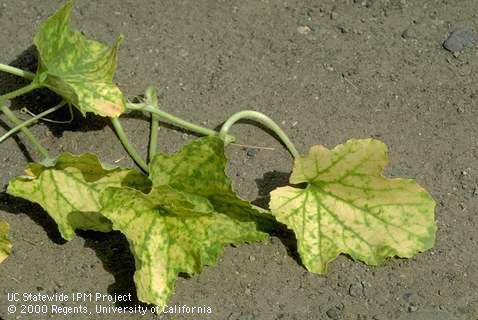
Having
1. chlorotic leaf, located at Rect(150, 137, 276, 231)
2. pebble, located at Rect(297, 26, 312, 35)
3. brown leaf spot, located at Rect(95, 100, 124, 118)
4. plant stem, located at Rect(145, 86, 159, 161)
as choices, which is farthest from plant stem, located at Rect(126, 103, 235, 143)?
pebble, located at Rect(297, 26, 312, 35)

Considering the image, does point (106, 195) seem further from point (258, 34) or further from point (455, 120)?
point (455, 120)

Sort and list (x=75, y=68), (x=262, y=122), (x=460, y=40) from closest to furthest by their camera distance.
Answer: (x=75, y=68) → (x=262, y=122) → (x=460, y=40)

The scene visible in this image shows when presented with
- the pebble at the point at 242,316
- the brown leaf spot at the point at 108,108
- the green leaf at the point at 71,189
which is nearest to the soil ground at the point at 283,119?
the pebble at the point at 242,316

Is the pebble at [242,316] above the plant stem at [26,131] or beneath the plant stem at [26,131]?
beneath

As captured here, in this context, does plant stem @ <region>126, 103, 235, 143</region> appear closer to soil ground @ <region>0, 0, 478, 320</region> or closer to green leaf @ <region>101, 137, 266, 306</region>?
soil ground @ <region>0, 0, 478, 320</region>

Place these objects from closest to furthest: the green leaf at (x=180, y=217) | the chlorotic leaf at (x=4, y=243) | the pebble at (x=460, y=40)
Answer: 1. the green leaf at (x=180, y=217)
2. the chlorotic leaf at (x=4, y=243)
3. the pebble at (x=460, y=40)

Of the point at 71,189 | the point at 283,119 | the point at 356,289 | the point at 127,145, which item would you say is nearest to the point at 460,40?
the point at 283,119

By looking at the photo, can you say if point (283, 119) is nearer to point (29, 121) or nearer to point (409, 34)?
point (409, 34)

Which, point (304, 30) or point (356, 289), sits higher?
point (304, 30)

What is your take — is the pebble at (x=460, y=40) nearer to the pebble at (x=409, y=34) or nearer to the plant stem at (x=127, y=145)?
the pebble at (x=409, y=34)
